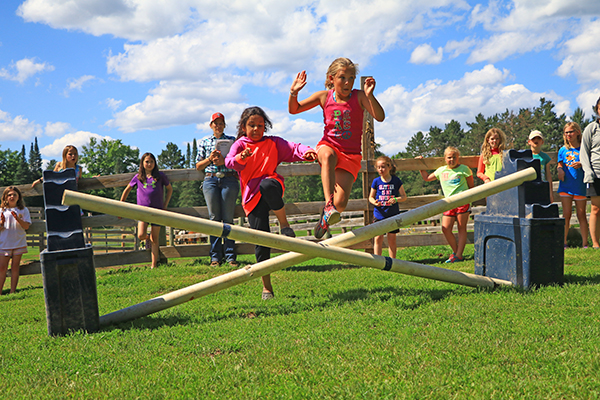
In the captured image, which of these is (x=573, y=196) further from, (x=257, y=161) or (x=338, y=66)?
(x=257, y=161)

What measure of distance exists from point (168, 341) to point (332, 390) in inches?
63.8

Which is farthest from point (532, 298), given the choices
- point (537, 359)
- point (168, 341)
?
point (168, 341)

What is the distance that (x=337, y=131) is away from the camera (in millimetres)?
5074

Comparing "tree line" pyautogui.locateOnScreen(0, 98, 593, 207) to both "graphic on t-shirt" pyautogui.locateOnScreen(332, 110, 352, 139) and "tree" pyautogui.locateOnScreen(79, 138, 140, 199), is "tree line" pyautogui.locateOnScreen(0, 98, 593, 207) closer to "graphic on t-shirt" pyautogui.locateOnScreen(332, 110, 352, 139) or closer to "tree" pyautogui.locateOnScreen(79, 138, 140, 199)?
"tree" pyautogui.locateOnScreen(79, 138, 140, 199)

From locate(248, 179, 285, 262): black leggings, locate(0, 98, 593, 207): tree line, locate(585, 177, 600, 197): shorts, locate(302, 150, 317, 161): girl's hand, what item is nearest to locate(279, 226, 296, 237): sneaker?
locate(248, 179, 285, 262): black leggings

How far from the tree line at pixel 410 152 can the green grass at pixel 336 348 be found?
2055 inches

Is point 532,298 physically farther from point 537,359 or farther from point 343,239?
point 343,239

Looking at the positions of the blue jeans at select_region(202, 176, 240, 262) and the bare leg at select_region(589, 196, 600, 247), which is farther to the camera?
the bare leg at select_region(589, 196, 600, 247)

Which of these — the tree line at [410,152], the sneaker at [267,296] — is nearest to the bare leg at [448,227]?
the sneaker at [267,296]

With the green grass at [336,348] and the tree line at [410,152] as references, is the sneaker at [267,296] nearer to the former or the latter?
the green grass at [336,348]

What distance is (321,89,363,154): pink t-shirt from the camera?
504 cm

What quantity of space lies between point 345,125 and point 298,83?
0.76 meters

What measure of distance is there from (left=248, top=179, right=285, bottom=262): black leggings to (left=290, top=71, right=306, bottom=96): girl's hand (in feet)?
3.49

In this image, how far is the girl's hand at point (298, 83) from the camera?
5.19 meters
